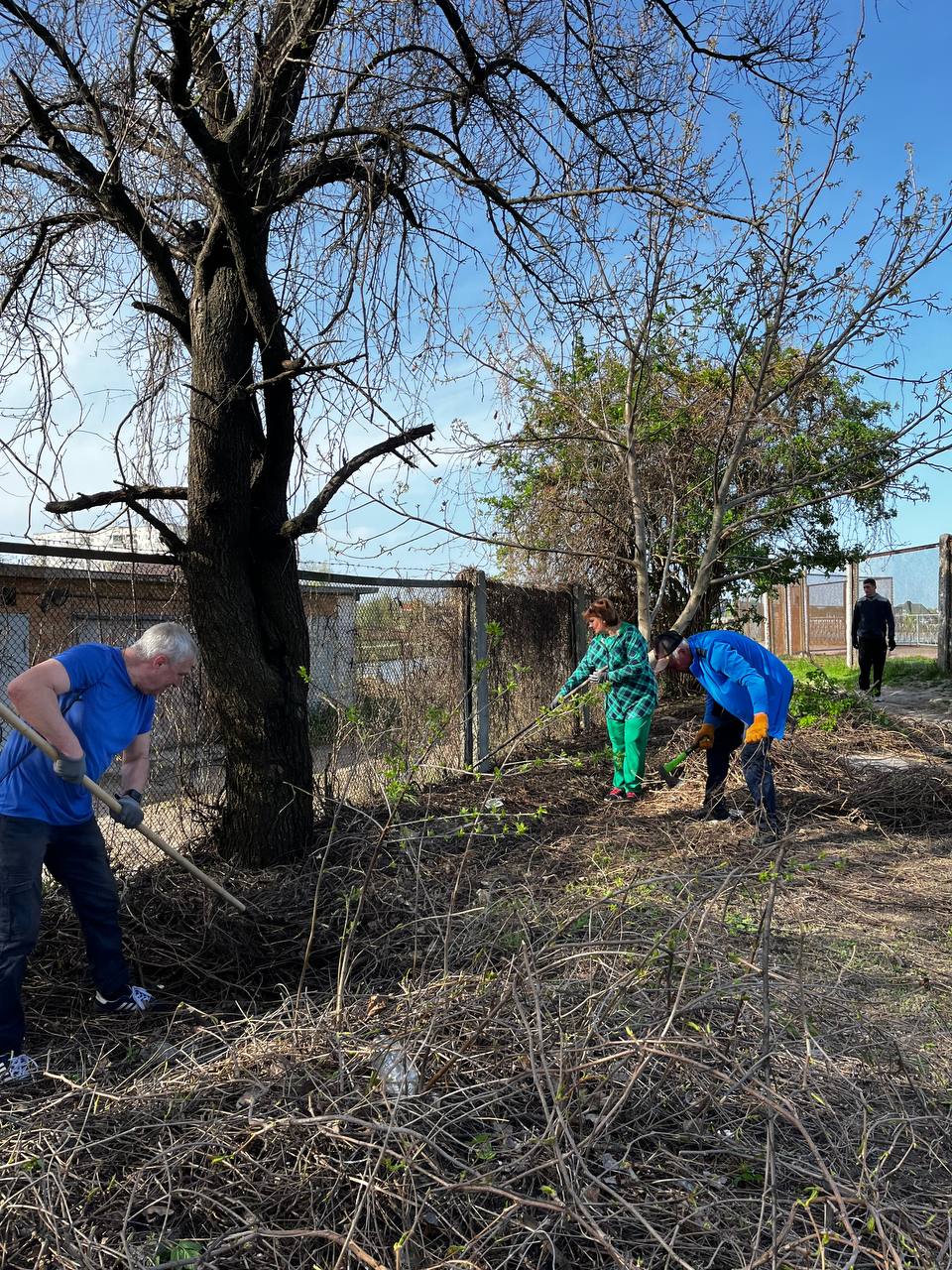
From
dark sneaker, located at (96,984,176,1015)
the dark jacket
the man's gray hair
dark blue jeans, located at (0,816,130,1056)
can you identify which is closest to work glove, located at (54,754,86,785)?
dark blue jeans, located at (0,816,130,1056)

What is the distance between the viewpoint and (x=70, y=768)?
3211 millimetres

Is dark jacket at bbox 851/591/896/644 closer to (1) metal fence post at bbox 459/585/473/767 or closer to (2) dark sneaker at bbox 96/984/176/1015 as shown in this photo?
(1) metal fence post at bbox 459/585/473/767

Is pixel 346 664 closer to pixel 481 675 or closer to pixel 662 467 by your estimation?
pixel 481 675

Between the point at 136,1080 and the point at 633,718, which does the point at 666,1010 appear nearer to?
the point at 136,1080

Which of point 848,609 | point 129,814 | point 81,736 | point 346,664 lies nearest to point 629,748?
point 346,664

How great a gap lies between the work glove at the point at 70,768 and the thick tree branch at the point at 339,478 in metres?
1.90

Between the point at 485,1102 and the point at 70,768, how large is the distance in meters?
1.77

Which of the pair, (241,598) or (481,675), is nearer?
(241,598)

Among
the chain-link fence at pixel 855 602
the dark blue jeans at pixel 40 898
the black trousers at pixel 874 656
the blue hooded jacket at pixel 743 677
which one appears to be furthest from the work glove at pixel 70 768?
the black trousers at pixel 874 656

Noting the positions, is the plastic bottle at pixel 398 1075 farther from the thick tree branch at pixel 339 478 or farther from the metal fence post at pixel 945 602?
the metal fence post at pixel 945 602

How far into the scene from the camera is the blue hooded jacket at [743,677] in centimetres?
594

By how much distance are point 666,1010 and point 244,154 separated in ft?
14.0

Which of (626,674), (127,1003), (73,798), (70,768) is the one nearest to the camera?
(70,768)

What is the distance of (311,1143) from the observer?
2.44m
